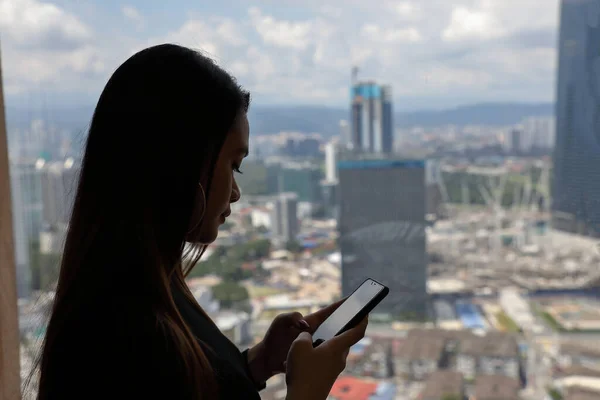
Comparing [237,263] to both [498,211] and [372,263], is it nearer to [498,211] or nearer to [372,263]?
[372,263]

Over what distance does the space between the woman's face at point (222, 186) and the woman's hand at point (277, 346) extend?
0.20 m

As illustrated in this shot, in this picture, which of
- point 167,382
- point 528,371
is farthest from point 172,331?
point 528,371

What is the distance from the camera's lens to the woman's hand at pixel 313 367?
0.55 m

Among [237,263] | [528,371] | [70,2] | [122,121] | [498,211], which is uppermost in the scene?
[70,2]

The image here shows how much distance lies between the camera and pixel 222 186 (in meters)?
0.56

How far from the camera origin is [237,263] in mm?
1721

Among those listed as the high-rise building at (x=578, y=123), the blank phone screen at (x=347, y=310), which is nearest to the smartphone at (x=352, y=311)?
the blank phone screen at (x=347, y=310)

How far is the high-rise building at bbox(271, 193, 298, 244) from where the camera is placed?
1727 millimetres

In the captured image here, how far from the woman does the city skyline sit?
0.98m

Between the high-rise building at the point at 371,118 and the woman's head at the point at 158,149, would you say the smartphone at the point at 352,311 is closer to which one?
the woman's head at the point at 158,149

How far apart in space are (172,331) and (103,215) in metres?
0.13

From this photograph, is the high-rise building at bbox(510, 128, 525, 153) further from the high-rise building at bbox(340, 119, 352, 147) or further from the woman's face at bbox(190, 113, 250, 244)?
the woman's face at bbox(190, 113, 250, 244)

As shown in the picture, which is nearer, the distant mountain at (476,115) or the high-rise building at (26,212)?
the distant mountain at (476,115)

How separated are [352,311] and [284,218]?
112cm
